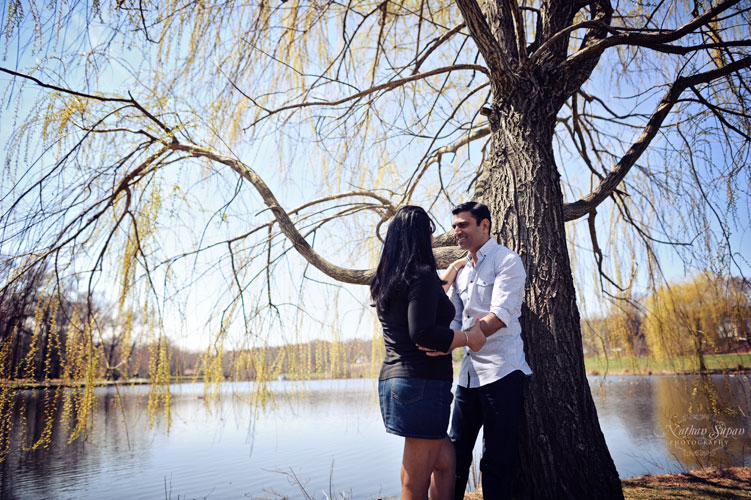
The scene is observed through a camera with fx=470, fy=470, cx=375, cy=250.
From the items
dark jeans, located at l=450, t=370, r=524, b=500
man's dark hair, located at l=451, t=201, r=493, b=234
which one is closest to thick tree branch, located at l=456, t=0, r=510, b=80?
man's dark hair, located at l=451, t=201, r=493, b=234

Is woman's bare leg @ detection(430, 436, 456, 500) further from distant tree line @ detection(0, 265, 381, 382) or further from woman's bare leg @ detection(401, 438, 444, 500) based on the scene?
distant tree line @ detection(0, 265, 381, 382)

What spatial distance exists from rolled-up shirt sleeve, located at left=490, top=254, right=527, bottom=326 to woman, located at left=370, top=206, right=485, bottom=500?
158 millimetres

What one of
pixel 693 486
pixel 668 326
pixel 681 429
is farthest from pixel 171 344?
pixel 681 429

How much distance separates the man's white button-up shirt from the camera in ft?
5.52

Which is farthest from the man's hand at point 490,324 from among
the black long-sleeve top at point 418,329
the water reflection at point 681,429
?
the water reflection at point 681,429

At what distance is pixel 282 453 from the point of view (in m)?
8.04

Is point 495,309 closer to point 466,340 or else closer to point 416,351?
point 466,340

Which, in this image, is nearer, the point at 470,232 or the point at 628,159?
the point at 470,232

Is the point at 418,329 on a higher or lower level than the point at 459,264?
lower

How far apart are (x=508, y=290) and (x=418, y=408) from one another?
0.56m

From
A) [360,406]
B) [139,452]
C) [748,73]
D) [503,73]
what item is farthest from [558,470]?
[360,406]

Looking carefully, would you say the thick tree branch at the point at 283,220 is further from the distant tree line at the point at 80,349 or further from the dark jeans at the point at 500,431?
the dark jeans at the point at 500,431

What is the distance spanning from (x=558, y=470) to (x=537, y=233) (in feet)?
3.28

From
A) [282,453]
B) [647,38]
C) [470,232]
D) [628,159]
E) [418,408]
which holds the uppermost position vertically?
[647,38]
